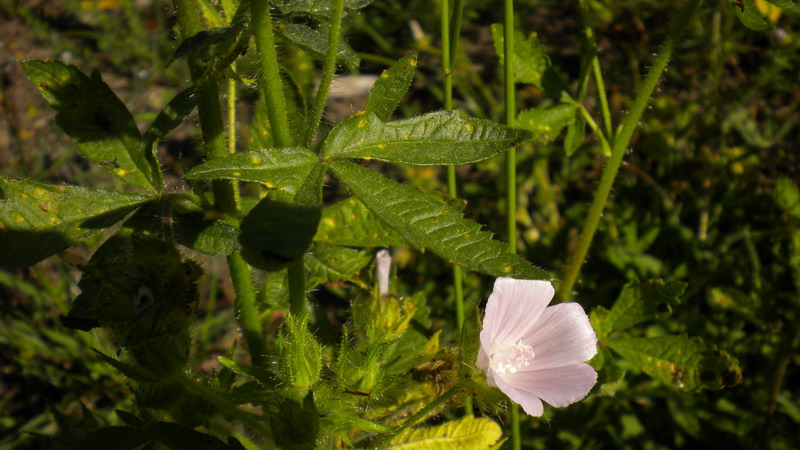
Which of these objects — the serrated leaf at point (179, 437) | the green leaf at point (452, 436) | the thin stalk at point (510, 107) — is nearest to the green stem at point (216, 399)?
the serrated leaf at point (179, 437)

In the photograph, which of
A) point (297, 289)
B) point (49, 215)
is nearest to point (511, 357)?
point (297, 289)

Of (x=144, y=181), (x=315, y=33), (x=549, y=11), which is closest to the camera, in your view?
(x=315, y=33)

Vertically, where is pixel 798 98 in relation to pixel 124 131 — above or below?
below

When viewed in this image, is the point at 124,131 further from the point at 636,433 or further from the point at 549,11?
the point at 549,11

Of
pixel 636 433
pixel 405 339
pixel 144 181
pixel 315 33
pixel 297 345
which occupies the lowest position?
pixel 636 433

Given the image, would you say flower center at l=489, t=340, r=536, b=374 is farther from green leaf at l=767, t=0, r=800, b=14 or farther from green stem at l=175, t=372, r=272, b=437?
green leaf at l=767, t=0, r=800, b=14

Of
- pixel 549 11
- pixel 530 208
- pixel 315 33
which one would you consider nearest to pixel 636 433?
pixel 530 208

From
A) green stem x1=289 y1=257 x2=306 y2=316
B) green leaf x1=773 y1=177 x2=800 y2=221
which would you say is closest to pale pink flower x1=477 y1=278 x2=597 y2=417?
green stem x1=289 y1=257 x2=306 y2=316

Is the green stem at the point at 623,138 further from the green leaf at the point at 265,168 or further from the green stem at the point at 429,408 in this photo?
the green leaf at the point at 265,168
